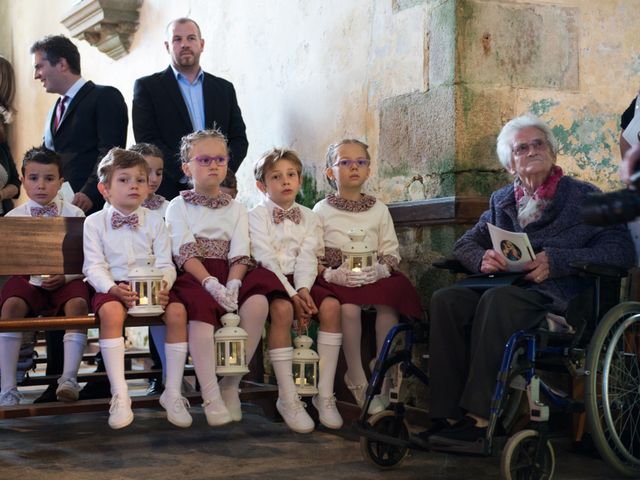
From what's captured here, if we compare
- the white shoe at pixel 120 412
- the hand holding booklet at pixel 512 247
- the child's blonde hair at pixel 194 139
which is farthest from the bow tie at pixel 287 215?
the white shoe at pixel 120 412

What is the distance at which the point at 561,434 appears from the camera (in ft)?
13.0

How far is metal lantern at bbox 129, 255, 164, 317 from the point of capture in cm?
393

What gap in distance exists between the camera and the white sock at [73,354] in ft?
14.4

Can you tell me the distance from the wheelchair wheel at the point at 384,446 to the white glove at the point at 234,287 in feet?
2.54

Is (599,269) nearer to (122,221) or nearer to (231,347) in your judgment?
(231,347)

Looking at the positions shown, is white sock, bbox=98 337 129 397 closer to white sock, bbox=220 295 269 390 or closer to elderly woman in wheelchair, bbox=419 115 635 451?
white sock, bbox=220 295 269 390

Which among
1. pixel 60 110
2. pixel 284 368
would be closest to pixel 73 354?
pixel 284 368

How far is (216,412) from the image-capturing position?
3.96 metres

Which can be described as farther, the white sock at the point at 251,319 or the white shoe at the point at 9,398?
the white shoe at the point at 9,398

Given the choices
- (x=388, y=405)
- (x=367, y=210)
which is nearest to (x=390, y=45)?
(x=367, y=210)

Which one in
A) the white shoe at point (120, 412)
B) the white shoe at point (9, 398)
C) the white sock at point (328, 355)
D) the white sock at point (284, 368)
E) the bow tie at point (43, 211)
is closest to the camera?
the white shoe at point (120, 412)

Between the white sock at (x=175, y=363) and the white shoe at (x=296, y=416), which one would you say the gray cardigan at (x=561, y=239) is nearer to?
the white shoe at (x=296, y=416)

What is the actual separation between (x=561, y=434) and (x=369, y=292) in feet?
3.08

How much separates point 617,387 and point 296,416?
1.24 metres
